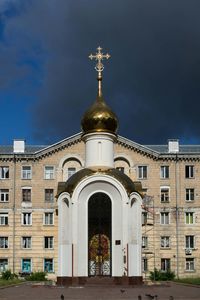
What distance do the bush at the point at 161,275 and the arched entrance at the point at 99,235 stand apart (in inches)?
749

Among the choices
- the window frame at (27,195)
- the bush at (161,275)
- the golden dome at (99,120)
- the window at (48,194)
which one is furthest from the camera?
the window at (48,194)

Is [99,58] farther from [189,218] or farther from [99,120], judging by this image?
[189,218]

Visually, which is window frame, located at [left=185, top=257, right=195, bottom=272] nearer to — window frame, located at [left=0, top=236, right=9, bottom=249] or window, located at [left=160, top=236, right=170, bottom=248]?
window, located at [left=160, top=236, right=170, bottom=248]

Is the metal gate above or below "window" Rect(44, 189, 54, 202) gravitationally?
below

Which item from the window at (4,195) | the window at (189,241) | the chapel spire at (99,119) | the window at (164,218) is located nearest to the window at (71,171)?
the window at (4,195)

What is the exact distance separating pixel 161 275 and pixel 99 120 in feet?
75.0

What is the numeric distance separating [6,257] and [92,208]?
78.3 feet

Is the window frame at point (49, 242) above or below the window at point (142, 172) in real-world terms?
below

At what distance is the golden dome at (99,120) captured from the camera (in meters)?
38.2

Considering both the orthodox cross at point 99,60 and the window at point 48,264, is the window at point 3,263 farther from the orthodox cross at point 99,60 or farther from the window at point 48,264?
the orthodox cross at point 99,60

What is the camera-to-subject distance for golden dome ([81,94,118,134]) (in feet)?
125

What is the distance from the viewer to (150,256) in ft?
193

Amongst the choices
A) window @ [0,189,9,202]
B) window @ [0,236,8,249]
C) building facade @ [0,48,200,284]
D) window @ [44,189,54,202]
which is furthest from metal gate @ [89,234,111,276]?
window @ [0,189,9,202]

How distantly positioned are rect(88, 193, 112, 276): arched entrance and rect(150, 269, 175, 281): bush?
62.4ft
